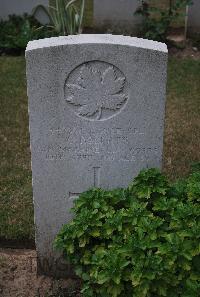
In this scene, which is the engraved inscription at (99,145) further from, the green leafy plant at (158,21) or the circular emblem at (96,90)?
the green leafy plant at (158,21)

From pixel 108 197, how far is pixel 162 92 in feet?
2.44

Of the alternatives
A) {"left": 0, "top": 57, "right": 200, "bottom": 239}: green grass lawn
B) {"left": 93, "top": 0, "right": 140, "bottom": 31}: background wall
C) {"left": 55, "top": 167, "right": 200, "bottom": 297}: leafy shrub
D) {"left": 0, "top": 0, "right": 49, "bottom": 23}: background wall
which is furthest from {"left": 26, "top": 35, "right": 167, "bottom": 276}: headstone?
{"left": 0, "top": 0, "right": 49, "bottom": 23}: background wall

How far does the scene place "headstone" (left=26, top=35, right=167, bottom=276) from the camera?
356 cm

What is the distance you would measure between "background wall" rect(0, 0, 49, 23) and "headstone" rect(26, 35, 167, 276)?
602cm

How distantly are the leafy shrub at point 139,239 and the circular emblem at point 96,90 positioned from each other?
0.48 m

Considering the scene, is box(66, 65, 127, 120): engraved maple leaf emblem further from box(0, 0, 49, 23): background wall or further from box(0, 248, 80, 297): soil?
box(0, 0, 49, 23): background wall

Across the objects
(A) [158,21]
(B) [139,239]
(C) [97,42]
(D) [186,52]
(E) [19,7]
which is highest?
(E) [19,7]

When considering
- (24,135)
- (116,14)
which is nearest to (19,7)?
(116,14)

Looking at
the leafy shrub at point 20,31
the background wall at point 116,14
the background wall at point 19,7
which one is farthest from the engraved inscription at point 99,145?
the background wall at point 19,7

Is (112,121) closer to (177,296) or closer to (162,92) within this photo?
(162,92)

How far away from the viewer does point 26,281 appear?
4188 mm

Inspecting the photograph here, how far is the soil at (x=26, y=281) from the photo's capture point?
405 centimetres

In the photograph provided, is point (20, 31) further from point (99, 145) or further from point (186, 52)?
point (99, 145)

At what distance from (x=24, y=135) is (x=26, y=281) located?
252cm
